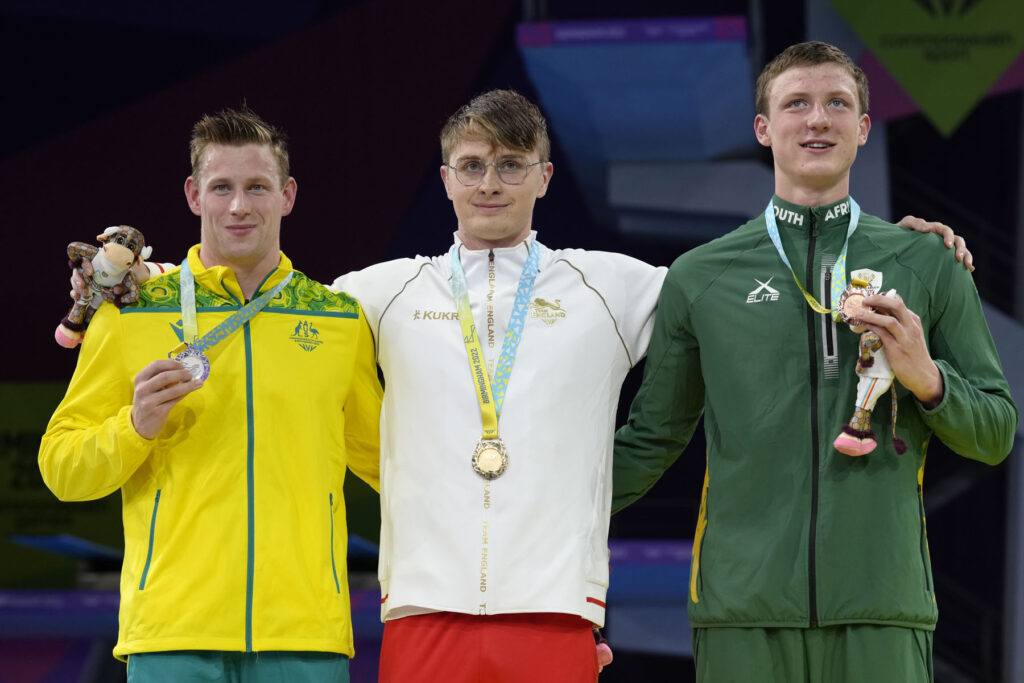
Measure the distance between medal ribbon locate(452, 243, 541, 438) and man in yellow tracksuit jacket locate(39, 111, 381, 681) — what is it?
245 millimetres

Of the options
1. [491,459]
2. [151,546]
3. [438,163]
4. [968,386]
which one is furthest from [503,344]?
[438,163]

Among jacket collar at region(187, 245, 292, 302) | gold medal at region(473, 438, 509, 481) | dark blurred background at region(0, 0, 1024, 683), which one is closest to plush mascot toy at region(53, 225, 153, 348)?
jacket collar at region(187, 245, 292, 302)

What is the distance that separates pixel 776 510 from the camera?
2.38 meters

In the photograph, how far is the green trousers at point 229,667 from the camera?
2.29m

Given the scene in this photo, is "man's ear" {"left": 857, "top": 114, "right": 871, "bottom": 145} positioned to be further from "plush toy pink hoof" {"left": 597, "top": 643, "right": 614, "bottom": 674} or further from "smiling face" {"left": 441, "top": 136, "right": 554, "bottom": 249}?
"plush toy pink hoof" {"left": 597, "top": 643, "right": 614, "bottom": 674}

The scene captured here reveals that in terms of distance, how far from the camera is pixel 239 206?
2.53 meters

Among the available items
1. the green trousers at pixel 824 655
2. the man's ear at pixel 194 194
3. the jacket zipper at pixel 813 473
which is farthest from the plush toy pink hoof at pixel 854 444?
the man's ear at pixel 194 194

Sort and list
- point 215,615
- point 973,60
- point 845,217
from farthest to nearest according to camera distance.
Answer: point 973,60
point 845,217
point 215,615

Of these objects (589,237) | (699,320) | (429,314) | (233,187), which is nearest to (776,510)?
(699,320)

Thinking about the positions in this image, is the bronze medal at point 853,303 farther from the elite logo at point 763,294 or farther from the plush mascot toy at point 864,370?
the elite logo at point 763,294

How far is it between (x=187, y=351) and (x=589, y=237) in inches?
120

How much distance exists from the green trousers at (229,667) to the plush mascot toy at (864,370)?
1132 millimetres

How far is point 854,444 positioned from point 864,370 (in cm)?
14

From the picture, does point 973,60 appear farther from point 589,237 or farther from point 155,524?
point 155,524
